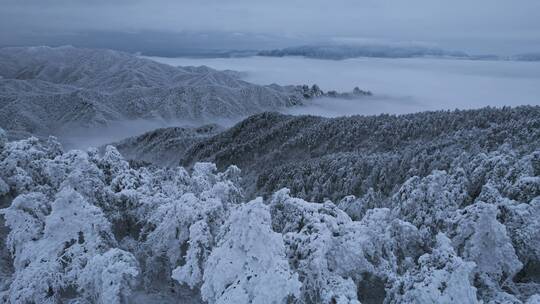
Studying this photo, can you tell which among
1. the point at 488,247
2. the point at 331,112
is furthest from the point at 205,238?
the point at 331,112

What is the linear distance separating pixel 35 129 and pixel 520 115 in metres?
99.0

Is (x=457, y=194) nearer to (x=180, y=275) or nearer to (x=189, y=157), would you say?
(x=180, y=275)

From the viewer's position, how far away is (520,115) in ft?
94.3

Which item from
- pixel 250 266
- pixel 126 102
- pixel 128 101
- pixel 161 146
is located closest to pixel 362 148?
pixel 250 266

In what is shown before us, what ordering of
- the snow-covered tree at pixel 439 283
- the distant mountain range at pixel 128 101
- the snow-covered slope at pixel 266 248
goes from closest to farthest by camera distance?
the snow-covered tree at pixel 439 283 < the snow-covered slope at pixel 266 248 < the distant mountain range at pixel 128 101

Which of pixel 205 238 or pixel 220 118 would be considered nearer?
pixel 205 238

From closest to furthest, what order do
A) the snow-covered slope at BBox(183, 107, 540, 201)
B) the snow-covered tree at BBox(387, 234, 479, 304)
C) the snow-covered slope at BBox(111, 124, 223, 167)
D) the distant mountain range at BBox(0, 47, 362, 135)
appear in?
the snow-covered tree at BBox(387, 234, 479, 304) < the snow-covered slope at BBox(183, 107, 540, 201) < the snow-covered slope at BBox(111, 124, 223, 167) < the distant mountain range at BBox(0, 47, 362, 135)

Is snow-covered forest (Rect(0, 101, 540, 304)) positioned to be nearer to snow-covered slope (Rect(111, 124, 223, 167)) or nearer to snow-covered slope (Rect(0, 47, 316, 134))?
snow-covered slope (Rect(111, 124, 223, 167))

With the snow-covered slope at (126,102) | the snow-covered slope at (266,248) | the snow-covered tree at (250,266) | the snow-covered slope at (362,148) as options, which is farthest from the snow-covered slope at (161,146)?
the snow-covered slope at (126,102)

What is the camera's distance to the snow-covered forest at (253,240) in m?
6.92

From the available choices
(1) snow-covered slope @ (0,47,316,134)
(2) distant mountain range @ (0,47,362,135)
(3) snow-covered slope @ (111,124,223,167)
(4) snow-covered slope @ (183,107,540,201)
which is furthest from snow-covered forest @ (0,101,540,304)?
(1) snow-covered slope @ (0,47,316,134)

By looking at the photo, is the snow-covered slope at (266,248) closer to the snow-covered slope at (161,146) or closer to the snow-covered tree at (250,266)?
the snow-covered tree at (250,266)

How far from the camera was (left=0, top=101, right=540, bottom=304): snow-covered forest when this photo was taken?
6.92 m

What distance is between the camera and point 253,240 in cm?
701
